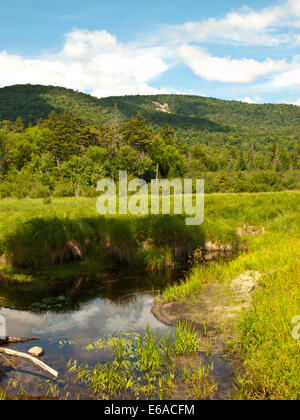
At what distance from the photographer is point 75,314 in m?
10.4

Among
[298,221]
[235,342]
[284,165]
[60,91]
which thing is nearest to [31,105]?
[60,91]

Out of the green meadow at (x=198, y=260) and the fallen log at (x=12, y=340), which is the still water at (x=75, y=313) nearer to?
the fallen log at (x=12, y=340)

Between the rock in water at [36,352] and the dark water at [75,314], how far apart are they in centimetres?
13

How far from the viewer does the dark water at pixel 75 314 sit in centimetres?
742

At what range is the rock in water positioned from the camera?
7.83 meters

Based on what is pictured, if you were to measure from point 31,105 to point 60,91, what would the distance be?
3419 centimetres

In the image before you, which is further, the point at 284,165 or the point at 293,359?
the point at 284,165

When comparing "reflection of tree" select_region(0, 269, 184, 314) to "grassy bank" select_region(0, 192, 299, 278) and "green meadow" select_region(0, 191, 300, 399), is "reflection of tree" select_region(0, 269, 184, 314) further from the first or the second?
"grassy bank" select_region(0, 192, 299, 278)

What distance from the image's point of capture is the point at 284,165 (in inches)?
4146

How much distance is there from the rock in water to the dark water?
13cm

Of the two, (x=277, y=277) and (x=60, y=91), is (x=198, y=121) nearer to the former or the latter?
(x=60, y=91)

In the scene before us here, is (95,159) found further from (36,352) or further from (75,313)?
(36,352)

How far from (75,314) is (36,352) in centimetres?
262

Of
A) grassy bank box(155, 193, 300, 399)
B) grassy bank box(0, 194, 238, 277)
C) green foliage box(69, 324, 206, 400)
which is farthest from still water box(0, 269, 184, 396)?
grassy bank box(155, 193, 300, 399)
